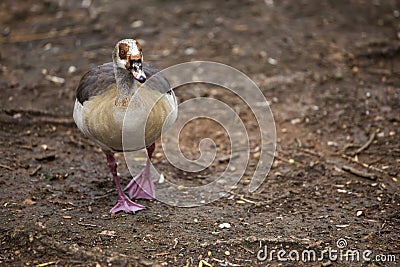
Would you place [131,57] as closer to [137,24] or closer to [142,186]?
[142,186]

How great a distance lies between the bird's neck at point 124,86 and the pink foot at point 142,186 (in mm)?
1001

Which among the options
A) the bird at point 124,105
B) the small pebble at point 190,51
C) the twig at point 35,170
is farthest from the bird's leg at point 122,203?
the small pebble at point 190,51

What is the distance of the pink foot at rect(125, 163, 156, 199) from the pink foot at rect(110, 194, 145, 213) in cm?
22

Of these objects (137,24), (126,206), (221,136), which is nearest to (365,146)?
(221,136)

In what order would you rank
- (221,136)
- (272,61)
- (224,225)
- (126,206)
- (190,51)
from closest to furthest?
(224,225)
(126,206)
(221,136)
(272,61)
(190,51)

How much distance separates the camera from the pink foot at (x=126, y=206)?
15.8ft

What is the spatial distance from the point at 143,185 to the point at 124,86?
1.12 metres

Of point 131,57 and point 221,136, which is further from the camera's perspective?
point 221,136

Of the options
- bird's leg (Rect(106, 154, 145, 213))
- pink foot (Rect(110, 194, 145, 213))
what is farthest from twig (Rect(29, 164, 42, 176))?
pink foot (Rect(110, 194, 145, 213))

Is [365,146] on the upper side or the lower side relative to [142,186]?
lower

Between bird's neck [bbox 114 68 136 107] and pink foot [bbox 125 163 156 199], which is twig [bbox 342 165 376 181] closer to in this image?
pink foot [bbox 125 163 156 199]

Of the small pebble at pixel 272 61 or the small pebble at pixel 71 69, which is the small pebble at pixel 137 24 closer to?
the small pebble at pixel 71 69

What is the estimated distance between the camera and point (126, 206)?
485 cm

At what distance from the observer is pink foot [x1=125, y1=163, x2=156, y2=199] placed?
16.9ft
